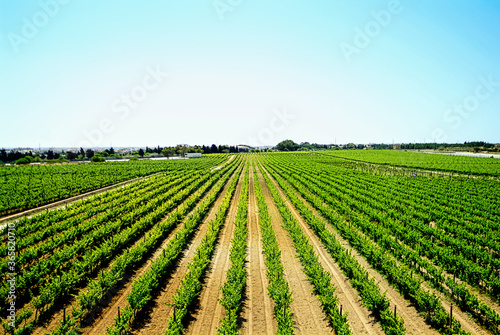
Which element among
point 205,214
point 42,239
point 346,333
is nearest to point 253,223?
point 205,214

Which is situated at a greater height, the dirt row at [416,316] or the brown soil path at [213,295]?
the dirt row at [416,316]

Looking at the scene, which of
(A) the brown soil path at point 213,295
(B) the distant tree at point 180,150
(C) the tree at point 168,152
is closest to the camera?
(A) the brown soil path at point 213,295

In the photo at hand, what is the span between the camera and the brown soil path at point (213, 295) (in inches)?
325

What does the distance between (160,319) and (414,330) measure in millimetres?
8944

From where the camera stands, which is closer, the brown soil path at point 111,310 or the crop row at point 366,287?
the crop row at point 366,287

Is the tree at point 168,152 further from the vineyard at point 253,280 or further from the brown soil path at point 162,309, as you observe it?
the brown soil path at point 162,309

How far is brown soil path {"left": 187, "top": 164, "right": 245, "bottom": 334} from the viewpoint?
825 cm

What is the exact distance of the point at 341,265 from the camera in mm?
11773

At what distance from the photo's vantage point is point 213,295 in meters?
10.0

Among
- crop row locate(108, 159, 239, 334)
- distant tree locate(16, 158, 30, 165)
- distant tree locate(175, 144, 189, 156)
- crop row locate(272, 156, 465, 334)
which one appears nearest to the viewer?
crop row locate(108, 159, 239, 334)

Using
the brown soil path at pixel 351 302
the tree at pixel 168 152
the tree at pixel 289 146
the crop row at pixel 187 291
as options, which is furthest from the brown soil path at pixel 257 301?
the tree at pixel 289 146

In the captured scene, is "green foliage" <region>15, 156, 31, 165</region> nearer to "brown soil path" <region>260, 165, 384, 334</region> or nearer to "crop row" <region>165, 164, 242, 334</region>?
"crop row" <region>165, 164, 242, 334</region>
